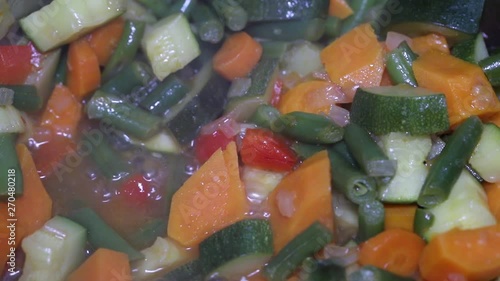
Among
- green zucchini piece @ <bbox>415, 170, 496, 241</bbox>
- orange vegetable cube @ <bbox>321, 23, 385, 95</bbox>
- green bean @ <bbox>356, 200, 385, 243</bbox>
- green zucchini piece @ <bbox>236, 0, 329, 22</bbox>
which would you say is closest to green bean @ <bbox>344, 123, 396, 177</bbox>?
green bean @ <bbox>356, 200, 385, 243</bbox>

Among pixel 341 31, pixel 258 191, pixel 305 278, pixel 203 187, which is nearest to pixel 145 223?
pixel 203 187

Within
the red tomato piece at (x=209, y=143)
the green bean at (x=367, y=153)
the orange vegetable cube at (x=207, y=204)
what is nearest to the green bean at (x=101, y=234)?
the orange vegetable cube at (x=207, y=204)

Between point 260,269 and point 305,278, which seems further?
point 260,269

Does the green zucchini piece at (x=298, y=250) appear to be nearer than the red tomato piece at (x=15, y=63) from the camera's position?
Yes

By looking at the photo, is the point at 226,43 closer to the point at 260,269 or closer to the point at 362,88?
the point at 362,88

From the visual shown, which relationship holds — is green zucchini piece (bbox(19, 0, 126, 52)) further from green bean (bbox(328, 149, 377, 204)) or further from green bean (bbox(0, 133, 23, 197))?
green bean (bbox(328, 149, 377, 204))
